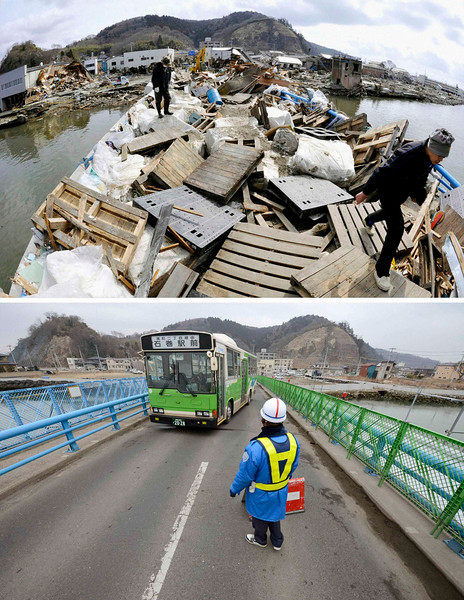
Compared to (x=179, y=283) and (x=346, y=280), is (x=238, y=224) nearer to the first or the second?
(x=179, y=283)

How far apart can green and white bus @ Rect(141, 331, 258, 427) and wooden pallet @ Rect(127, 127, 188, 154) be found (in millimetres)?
5227

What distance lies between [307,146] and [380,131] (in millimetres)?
3208

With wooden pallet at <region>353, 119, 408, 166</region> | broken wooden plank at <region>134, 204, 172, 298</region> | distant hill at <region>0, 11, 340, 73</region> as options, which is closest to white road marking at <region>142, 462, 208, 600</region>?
broken wooden plank at <region>134, 204, 172, 298</region>

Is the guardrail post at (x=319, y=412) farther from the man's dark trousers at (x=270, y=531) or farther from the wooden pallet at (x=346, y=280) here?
the man's dark trousers at (x=270, y=531)

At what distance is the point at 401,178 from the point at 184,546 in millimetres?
5070

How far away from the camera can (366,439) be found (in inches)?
192

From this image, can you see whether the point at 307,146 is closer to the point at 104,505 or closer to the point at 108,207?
the point at 108,207

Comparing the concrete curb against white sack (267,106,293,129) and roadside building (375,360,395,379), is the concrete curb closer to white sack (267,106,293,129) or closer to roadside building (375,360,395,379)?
white sack (267,106,293,129)

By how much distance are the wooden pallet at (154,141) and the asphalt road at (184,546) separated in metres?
7.75

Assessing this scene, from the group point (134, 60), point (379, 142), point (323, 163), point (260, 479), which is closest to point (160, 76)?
point (323, 163)

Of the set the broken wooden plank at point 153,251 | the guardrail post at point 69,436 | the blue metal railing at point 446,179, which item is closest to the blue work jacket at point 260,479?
the broken wooden plank at point 153,251

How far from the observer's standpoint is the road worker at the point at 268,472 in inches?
104

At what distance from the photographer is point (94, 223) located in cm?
591

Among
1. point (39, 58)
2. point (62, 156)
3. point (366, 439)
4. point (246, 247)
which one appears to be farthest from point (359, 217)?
point (39, 58)
